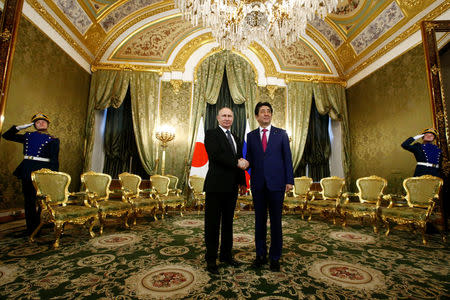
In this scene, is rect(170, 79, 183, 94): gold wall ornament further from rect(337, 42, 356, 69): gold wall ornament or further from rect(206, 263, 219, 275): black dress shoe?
rect(206, 263, 219, 275): black dress shoe

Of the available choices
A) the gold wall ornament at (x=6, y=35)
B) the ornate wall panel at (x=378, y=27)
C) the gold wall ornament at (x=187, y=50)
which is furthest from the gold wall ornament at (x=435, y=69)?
the gold wall ornament at (x=6, y=35)

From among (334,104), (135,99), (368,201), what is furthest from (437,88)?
(135,99)

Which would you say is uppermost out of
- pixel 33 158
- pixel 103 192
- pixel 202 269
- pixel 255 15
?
pixel 255 15

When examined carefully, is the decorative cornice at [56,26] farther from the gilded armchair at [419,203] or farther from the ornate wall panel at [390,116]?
the ornate wall panel at [390,116]

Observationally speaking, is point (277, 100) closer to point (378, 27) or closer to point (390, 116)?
point (390, 116)

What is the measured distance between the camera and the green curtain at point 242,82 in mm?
6945

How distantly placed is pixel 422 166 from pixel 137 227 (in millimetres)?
5135

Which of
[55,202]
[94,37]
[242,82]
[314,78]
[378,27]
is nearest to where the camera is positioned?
[55,202]

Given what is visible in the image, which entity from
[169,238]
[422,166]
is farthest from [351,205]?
[169,238]

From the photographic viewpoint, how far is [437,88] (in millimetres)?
4305

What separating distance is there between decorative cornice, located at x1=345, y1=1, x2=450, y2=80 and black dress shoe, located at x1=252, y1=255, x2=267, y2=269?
6.10 metres

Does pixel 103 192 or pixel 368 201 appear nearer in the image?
pixel 103 192

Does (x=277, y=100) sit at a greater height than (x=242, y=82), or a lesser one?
lesser

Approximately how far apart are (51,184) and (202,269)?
2.47 metres
